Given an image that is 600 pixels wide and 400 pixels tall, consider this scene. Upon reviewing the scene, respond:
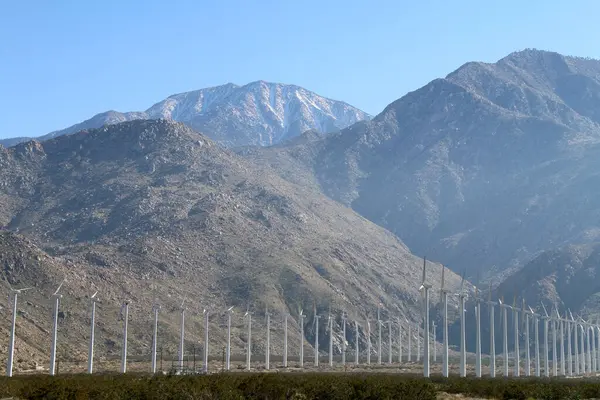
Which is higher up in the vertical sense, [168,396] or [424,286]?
[424,286]

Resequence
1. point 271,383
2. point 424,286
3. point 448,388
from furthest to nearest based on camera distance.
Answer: point 424,286 < point 448,388 < point 271,383

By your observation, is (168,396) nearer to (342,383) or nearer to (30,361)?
(342,383)

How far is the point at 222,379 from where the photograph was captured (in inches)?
2980

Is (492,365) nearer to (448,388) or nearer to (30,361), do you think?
→ (448,388)

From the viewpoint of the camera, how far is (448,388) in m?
84.8

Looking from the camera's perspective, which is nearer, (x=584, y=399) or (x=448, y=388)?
(x=584, y=399)

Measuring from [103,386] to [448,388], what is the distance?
3086 cm

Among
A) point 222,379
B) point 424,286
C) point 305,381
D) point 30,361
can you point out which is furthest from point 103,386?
point 30,361

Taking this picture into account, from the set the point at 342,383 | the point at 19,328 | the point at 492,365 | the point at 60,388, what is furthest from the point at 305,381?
the point at 19,328

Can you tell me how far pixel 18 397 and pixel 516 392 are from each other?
3984 centimetres

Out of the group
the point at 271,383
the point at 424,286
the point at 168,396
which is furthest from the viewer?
the point at 424,286

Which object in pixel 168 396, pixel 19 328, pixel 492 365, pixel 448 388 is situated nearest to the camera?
pixel 168 396

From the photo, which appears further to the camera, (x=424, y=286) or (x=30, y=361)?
(x=30, y=361)

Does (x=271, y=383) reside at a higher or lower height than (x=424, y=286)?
lower
